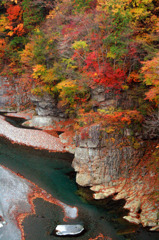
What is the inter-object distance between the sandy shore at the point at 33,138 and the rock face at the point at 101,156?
223 inches

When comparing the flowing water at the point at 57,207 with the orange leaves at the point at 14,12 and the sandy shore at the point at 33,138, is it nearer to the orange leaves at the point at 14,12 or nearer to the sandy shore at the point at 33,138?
the sandy shore at the point at 33,138

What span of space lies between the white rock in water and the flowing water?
0.81 feet

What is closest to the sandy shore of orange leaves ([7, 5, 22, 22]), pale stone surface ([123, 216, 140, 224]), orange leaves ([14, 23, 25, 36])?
pale stone surface ([123, 216, 140, 224])

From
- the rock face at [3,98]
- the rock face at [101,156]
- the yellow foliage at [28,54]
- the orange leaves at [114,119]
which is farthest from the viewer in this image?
the rock face at [3,98]

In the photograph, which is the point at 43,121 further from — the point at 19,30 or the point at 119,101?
the point at 19,30

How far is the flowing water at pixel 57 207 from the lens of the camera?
10469 mm

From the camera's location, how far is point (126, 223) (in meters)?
11.2

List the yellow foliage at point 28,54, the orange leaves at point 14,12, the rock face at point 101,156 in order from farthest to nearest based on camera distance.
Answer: the orange leaves at point 14,12 < the yellow foliage at point 28,54 < the rock face at point 101,156

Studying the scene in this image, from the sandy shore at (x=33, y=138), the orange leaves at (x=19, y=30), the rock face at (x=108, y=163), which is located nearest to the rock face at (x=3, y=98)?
the orange leaves at (x=19, y=30)

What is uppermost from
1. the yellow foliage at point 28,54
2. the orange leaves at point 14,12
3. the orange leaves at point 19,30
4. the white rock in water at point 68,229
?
the orange leaves at point 14,12

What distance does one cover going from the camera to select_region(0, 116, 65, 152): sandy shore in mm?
20344

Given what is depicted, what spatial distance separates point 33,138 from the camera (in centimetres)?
2139

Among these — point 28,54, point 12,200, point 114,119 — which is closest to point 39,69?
point 28,54

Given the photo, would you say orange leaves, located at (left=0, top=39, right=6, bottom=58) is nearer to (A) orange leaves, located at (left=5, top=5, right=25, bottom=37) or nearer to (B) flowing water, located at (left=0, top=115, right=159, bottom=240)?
(A) orange leaves, located at (left=5, top=5, right=25, bottom=37)
